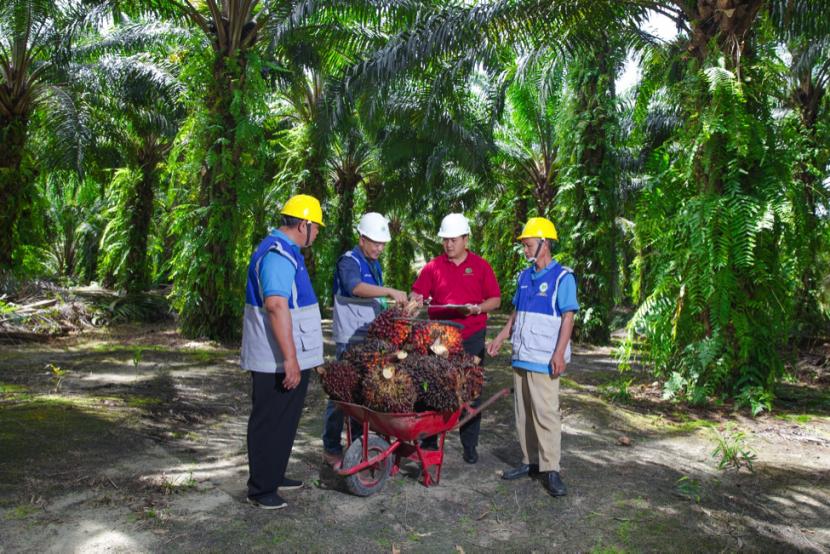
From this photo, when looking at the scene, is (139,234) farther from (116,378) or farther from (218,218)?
(116,378)

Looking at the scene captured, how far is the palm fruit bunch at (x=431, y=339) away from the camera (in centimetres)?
442

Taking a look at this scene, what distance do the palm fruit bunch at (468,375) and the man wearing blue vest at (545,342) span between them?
1.18ft

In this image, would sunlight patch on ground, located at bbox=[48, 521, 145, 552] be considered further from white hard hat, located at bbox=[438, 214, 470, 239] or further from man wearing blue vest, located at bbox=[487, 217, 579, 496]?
white hard hat, located at bbox=[438, 214, 470, 239]

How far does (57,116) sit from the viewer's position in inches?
482

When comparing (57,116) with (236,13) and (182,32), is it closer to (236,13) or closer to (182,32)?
(182,32)

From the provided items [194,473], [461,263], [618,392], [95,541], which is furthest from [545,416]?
[618,392]

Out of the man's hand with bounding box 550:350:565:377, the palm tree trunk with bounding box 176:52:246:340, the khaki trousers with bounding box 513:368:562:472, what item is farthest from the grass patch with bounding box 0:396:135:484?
the palm tree trunk with bounding box 176:52:246:340

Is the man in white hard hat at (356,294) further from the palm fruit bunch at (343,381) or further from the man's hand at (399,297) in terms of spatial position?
the palm fruit bunch at (343,381)

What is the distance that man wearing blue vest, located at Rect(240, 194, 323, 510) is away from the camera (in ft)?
12.4

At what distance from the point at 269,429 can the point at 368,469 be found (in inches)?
35.6

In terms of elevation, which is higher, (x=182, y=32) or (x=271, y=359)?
(x=182, y=32)

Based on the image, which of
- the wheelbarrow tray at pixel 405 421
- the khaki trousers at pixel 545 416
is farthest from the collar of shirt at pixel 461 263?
the wheelbarrow tray at pixel 405 421

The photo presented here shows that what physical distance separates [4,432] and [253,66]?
7219mm

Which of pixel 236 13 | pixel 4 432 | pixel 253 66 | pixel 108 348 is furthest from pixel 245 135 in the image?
pixel 4 432
